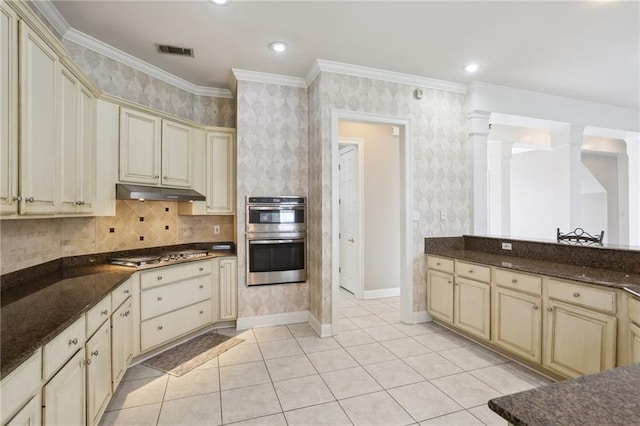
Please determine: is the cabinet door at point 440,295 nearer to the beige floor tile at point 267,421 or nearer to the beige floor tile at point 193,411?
the beige floor tile at point 267,421

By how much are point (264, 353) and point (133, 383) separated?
3.54 ft

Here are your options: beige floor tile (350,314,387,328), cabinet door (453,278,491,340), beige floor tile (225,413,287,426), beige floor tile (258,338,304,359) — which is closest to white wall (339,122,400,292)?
beige floor tile (350,314,387,328)

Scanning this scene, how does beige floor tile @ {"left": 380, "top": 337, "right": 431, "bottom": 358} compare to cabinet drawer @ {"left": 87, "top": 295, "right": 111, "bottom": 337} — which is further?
beige floor tile @ {"left": 380, "top": 337, "right": 431, "bottom": 358}

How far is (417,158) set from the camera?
3832mm

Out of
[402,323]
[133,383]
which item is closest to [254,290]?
[133,383]

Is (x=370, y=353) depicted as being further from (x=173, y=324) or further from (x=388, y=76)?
(x=388, y=76)

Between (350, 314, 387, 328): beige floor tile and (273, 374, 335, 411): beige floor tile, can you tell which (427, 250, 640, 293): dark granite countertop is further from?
(273, 374, 335, 411): beige floor tile

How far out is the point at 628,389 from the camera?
0.82 meters

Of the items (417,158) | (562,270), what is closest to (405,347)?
(562,270)

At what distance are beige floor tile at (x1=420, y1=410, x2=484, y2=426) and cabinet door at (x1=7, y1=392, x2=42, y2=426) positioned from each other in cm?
198

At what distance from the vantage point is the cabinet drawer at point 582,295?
A: 2105 millimetres

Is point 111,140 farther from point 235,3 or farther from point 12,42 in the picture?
point 235,3

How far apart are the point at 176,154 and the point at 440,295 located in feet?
11.0

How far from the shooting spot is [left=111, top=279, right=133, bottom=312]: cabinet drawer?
215 cm
